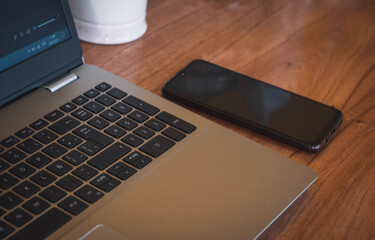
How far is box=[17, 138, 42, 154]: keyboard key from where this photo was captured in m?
0.56

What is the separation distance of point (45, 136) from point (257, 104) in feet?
0.94

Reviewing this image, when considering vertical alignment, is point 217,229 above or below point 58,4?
below

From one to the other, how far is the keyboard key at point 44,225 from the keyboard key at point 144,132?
0.15 metres

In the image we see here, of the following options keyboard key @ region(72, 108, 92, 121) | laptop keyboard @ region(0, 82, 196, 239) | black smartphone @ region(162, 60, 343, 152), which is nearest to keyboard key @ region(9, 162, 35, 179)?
laptop keyboard @ region(0, 82, 196, 239)

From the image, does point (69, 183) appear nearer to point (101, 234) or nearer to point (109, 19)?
point (101, 234)

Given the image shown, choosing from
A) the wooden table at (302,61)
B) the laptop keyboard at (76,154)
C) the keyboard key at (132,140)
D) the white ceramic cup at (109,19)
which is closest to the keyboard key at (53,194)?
the laptop keyboard at (76,154)

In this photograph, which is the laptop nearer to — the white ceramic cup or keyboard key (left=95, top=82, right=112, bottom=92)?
keyboard key (left=95, top=82, right=112, bottom=92)

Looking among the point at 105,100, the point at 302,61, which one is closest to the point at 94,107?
the point at 105,100

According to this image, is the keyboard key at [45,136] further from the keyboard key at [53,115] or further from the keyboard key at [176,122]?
the keyboard key at [176,122]

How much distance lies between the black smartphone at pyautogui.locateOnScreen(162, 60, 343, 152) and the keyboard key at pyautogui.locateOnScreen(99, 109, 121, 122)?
100 mm

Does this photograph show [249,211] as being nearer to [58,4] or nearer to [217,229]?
[217,229]

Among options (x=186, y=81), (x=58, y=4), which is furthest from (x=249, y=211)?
(x=58, y=4)

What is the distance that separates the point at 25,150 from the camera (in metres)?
0.56

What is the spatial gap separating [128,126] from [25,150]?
0.42ft
